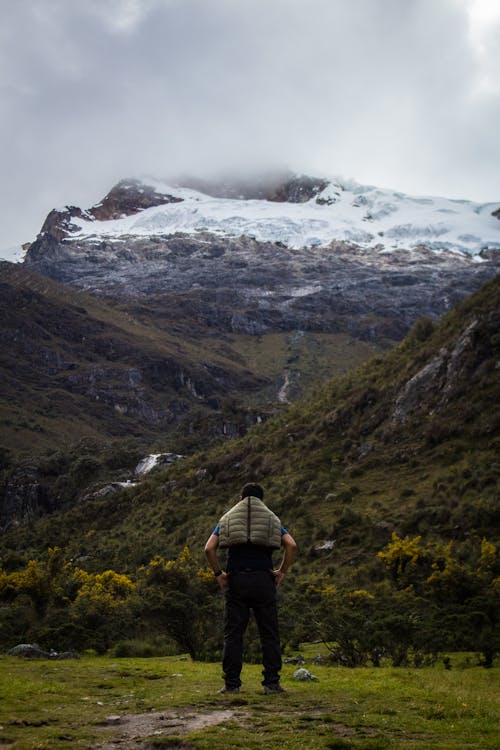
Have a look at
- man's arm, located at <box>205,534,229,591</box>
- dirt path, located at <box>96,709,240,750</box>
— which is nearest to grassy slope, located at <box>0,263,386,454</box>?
man's arm, located at <box>205,534,229,591</box>

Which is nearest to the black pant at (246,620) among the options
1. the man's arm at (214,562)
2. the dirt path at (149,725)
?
the man's arm at (214,562)

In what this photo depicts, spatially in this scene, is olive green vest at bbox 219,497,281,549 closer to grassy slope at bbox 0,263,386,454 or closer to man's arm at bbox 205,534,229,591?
man's arm at bbox 205,534,229,591

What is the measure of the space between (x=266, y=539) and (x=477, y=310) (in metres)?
42.7

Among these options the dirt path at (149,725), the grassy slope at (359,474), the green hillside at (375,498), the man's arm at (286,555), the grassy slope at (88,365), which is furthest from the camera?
the grassy slope at (88,365)

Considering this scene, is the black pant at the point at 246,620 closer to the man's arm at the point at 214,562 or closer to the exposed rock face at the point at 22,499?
the man's arm at the point at 214,562

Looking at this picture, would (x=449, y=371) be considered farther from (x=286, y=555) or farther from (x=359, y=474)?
(x=286, y=555)

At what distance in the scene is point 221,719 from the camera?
308 inches

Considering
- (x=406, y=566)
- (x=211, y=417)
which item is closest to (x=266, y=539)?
(x=406, y=566)

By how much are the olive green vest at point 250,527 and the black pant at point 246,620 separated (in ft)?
1.53

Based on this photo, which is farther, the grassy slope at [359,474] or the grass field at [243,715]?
the grassy slope at [359,474]

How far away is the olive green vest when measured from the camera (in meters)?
9.88

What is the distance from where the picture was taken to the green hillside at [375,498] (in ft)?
77.3

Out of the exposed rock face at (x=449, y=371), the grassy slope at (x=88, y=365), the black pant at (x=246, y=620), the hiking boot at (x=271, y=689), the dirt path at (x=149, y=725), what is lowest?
the hiking boot at (x=271, y=689)

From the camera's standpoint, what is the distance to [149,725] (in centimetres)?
773
